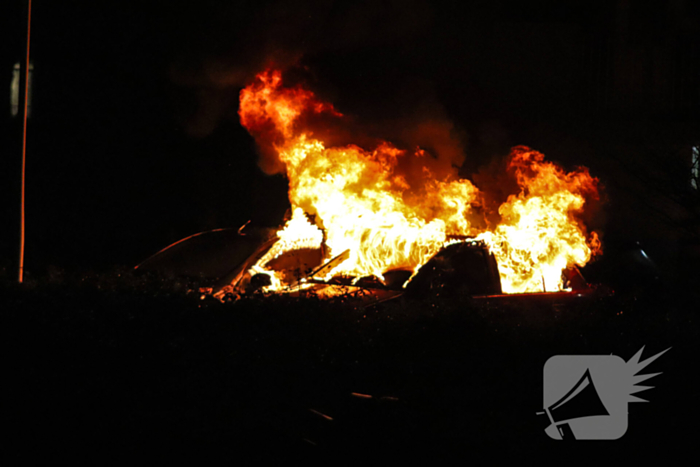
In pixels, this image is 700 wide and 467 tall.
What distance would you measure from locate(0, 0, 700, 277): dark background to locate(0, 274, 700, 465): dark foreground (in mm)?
7501

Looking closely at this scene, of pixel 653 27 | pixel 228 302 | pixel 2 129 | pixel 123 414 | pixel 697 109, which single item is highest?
pixel 653 27

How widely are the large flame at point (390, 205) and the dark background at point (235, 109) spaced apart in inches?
119

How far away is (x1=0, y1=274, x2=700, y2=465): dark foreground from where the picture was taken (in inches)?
179

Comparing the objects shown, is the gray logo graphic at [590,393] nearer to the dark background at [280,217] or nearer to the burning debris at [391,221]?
the dark background at [280,217]

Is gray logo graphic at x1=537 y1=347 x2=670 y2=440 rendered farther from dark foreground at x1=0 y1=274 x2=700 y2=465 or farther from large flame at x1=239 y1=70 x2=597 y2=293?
large flame at x1=239 y1=70 x2=597 y2=293

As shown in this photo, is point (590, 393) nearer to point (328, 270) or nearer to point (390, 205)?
point (328, 270)

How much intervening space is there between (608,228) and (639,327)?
8432 millimetres

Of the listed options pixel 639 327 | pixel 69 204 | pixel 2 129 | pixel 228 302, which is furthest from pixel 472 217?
pixel 2 129

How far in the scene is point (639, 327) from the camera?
16.6ft

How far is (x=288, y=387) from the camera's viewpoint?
15.2 feet

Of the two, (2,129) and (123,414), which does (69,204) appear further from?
(123,414)

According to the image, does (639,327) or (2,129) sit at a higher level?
(2,129)

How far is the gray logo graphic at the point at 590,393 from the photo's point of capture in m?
4.69

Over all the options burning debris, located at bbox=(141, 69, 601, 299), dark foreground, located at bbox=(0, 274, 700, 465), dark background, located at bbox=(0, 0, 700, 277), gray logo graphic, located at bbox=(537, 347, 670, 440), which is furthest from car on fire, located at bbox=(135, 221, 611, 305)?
dark background, located at bbox=(0, 0, 700, 277)
